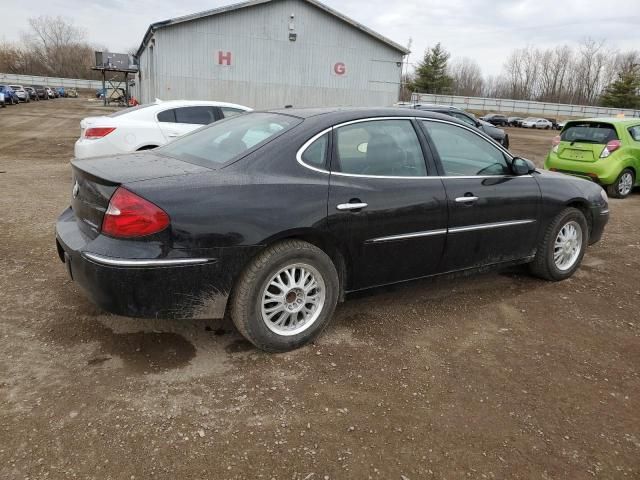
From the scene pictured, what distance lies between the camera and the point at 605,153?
9562 mm

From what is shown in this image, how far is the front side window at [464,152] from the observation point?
3.88 metres

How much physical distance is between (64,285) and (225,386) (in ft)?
6.71

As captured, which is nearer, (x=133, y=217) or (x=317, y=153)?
(x=133, y=217)

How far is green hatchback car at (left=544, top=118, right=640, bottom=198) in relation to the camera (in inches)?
376

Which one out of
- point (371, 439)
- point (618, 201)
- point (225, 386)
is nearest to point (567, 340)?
point (371, 439)

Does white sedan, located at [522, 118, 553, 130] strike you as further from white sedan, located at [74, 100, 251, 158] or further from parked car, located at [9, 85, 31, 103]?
parked car, located at [9, 85, 31, 103]

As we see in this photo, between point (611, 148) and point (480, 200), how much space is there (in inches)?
280

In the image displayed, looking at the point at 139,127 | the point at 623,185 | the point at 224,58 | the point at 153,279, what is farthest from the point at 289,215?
the point at 224,58

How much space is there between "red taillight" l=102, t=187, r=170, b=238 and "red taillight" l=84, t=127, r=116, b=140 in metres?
5.66

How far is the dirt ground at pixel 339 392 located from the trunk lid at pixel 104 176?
824 mm

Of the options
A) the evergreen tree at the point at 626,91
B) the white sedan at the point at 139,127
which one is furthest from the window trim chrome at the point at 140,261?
the evergreen tree at the point at 626,91

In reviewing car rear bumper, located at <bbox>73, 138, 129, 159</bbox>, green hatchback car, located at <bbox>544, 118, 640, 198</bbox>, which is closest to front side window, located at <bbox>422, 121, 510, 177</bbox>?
car rear bumper, located at <bbox>73, 138, 129, 159</bbox>

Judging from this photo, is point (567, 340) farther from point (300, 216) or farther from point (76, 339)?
point (76, 339)

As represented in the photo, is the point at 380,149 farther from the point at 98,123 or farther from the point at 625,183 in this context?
the point at 625,183
